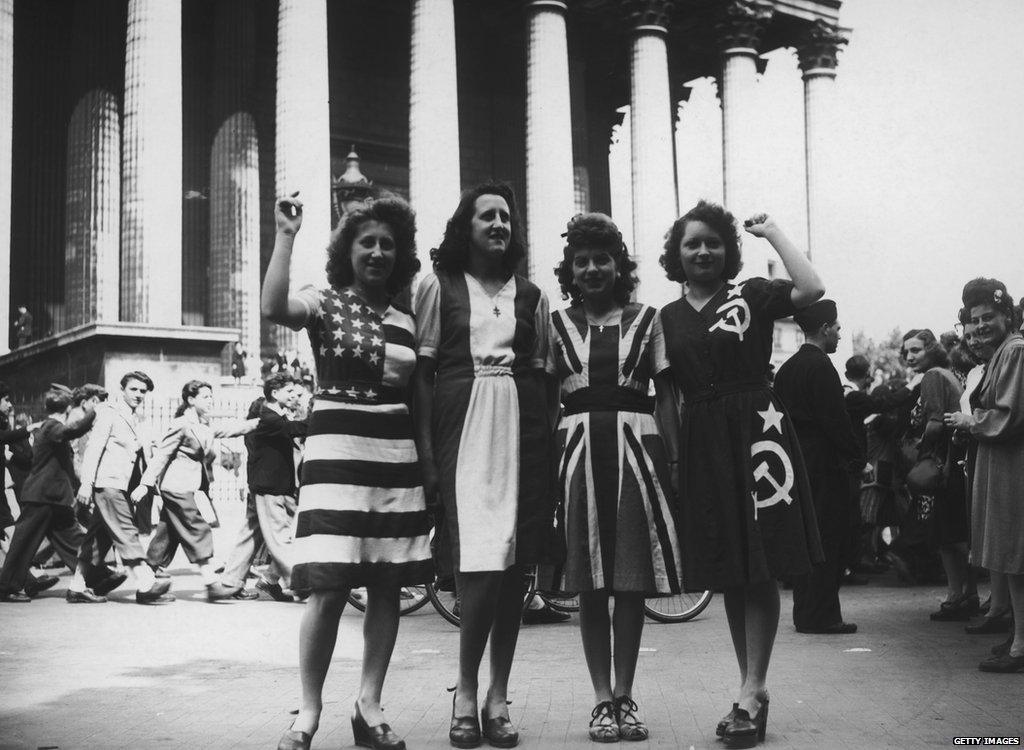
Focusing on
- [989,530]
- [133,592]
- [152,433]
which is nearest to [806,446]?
[989,530]

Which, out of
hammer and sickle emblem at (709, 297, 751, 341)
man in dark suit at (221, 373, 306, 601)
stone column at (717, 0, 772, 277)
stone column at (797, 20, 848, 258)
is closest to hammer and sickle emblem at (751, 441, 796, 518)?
hammer and sickle emblem at (709, 297, 751, 341)

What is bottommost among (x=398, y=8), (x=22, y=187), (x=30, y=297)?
(x=30, y=297)

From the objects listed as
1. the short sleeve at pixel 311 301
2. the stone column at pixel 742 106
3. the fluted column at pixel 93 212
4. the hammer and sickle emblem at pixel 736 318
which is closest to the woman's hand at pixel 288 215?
the short sleeve at pixel 311 301

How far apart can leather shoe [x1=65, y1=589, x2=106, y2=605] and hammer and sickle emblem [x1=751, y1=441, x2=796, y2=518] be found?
29.5 ft

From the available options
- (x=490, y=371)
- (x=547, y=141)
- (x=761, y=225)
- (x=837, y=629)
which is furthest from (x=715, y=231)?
(x=547, y=141)

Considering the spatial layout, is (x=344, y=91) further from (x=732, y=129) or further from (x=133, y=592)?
(x=133, y=592)

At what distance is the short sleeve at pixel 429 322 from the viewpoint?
18.9ft

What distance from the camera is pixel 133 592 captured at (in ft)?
44.7

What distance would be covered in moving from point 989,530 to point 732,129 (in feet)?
94.3

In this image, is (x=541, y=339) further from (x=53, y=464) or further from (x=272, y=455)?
(x=53, y=464)

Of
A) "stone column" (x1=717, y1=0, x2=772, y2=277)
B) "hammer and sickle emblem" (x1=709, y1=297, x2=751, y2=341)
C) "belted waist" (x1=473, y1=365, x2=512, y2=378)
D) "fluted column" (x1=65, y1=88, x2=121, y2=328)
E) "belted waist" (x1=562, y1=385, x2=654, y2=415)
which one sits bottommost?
"belted waist" (x1=562, y1=385, x2=654, y2=415)

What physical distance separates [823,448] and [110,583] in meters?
7.44

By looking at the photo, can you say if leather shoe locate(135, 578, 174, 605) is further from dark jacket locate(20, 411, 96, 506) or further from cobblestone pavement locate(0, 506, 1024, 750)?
dark jacket locate(20, 411, 96, 506)

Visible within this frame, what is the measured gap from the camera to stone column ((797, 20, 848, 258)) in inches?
1462
